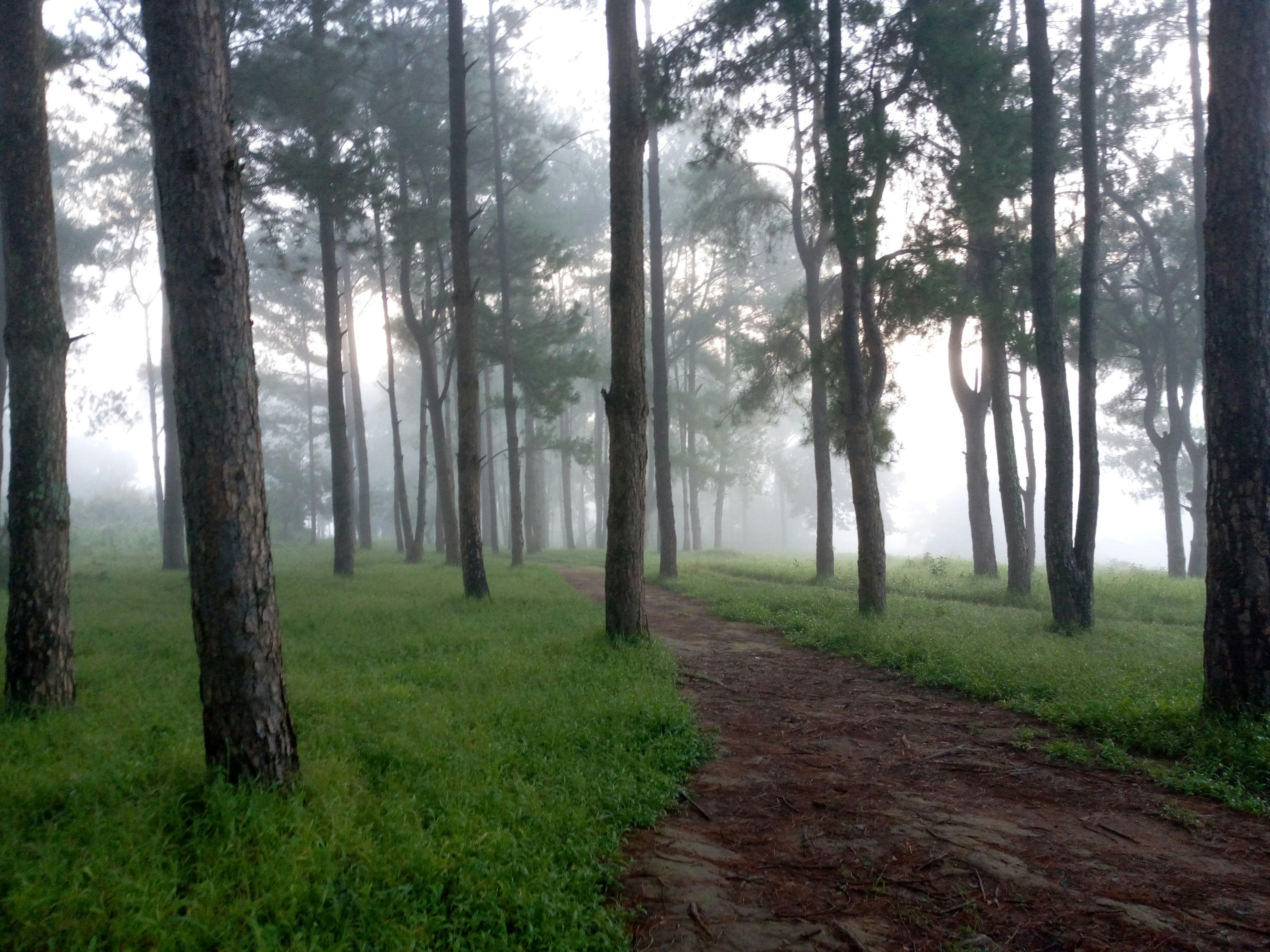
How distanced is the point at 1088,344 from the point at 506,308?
14.7 metres

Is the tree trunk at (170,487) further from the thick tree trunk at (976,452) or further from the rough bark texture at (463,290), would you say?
the thick tree trunk at (976,452)

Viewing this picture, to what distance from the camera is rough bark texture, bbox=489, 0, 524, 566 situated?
21.4 m

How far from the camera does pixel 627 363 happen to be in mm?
9289

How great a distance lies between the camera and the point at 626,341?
9.34m

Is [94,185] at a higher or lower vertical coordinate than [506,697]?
higher

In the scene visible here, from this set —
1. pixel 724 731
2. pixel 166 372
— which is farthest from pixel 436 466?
pixel 724 731

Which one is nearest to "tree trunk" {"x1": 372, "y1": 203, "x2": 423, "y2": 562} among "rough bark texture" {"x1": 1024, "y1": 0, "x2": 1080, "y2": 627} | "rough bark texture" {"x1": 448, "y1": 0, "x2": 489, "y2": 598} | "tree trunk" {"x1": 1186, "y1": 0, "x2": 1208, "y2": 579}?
"rough bark texture" {"x1": 448, "y1": 0, "x2": 489, "y2": 598}

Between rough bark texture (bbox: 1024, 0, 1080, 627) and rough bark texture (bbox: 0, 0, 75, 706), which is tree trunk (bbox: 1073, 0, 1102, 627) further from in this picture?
rough bark texture (bbox: 0, 0, 75, 706)

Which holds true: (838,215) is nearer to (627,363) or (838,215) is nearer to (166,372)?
(627,363)

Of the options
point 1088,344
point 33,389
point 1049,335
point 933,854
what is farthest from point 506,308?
point 933,854

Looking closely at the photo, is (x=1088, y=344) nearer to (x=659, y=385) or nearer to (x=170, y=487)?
(x=659, y=385)

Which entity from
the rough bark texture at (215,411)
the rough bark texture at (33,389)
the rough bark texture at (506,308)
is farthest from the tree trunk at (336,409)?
the rough bark texture at (215,411)

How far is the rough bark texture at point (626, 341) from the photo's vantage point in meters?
9.23

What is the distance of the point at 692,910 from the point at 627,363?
21.7ft
